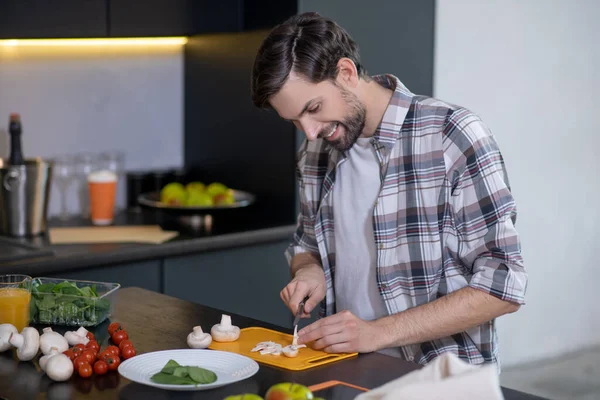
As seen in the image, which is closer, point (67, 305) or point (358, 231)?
point (67, 305)

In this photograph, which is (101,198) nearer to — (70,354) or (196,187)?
(196,187)

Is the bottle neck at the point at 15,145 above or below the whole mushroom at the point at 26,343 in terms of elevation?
above

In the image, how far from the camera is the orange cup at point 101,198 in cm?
327

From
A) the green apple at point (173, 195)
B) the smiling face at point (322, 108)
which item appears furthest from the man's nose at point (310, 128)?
the green apple at point (173, 195)

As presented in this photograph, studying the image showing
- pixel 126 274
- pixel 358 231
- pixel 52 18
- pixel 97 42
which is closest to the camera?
pixel 358 231

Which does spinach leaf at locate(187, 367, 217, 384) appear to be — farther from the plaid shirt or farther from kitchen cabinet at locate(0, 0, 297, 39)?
kitchen cabinet at locate(0, 0, 297, 39)

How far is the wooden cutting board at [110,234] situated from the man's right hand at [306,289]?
89 centimetres

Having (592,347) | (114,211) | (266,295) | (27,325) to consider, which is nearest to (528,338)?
(592,347)

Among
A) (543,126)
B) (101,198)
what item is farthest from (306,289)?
(543,126)

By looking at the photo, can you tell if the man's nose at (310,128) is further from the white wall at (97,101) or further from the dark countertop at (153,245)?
the white wall at (97,101)

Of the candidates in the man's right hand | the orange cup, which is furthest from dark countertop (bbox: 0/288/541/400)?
the orange cup

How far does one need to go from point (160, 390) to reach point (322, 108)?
2.52 ft

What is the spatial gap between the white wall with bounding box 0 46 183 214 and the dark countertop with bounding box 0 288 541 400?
1.58 metres

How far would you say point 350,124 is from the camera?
6.61 feet
